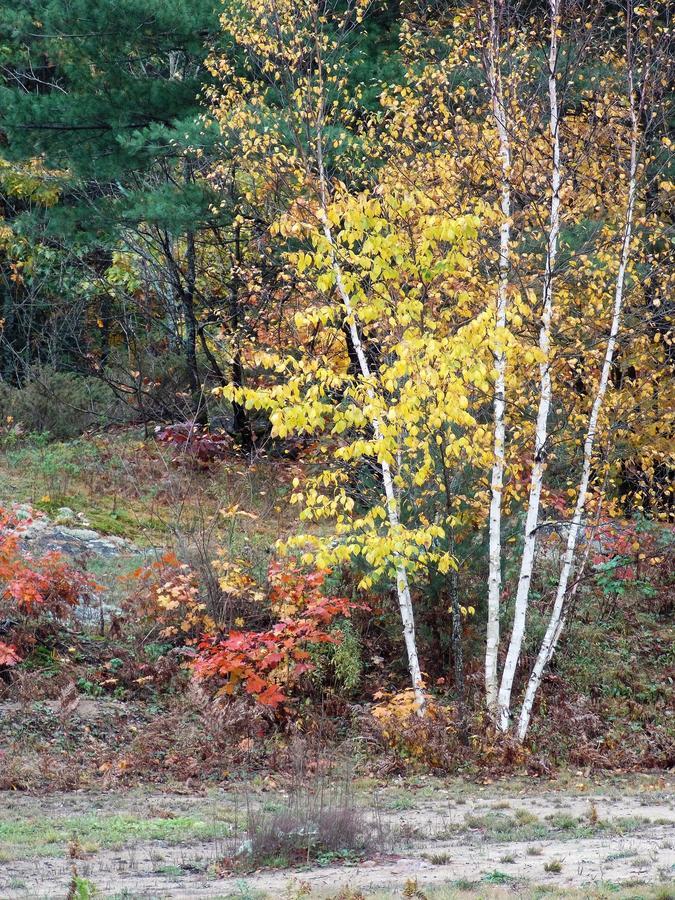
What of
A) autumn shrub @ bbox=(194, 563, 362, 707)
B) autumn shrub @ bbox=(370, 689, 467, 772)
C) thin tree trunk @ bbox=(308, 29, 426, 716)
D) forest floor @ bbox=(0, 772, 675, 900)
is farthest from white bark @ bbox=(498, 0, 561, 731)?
autumn shrub @ bbox=(194, 563, 362, 707)

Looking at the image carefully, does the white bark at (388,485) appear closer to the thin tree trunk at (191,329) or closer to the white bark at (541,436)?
the white bark at (541,436)

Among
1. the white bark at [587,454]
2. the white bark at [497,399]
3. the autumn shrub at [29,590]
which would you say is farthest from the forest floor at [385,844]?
the autumn shrub at [29,590]

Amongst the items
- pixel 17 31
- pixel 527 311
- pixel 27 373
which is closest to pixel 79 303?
pixel 27 373

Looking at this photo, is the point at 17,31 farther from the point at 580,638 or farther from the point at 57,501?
the point at 580,638

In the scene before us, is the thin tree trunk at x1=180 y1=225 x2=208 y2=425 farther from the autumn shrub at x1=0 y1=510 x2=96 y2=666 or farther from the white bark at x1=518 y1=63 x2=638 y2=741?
the white bark at x1=518 y1=63 x2=638 y2=741

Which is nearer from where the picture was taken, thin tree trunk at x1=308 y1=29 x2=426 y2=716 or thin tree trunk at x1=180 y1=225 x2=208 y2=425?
thin tree trunk at x1=308 y1=29 x2=426 y2=716

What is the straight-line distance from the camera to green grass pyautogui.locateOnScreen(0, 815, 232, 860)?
20.0 ft

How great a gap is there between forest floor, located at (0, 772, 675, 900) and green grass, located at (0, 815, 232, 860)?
0.04 feet

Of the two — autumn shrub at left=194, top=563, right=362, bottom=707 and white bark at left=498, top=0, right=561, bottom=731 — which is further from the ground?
white bark at left=498, top=0, right=561, bottom=731

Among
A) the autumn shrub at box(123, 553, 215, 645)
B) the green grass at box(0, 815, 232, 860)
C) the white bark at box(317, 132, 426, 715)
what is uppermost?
the white bark at box(317, 132, 426, 715)

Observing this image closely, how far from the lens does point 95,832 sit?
6531mm

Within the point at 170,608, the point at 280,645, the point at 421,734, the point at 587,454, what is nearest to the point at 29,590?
the point at 170,608

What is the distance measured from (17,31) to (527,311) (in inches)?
427

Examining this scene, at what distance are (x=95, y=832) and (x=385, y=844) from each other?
1767 millimetres
